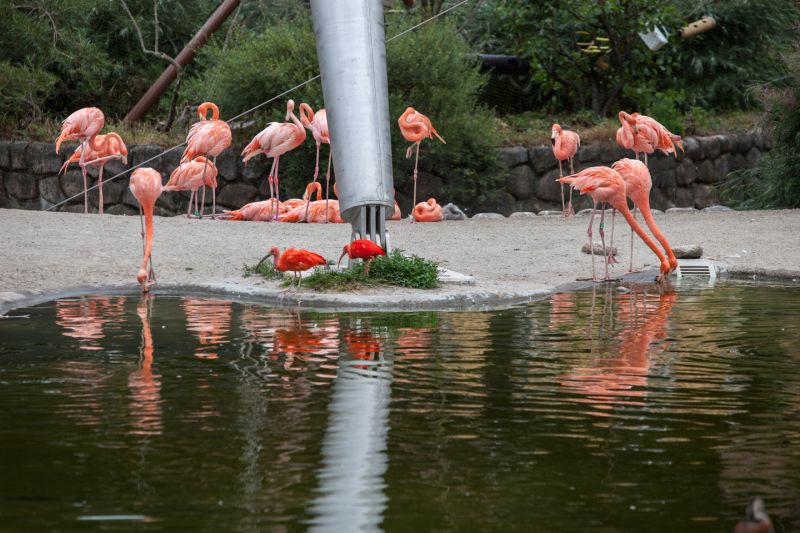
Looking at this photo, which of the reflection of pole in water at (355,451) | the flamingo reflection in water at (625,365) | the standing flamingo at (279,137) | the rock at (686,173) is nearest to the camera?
the reflection of pole in water at (355,451)

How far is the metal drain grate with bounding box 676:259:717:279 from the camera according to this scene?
9750 mm

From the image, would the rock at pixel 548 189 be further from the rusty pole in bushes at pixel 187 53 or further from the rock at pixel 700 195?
the rusty pole in bushes at pixel 187 53

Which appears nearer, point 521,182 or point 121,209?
point 121,209

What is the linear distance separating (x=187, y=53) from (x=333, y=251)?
7.55 meters

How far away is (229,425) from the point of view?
13.5 feet

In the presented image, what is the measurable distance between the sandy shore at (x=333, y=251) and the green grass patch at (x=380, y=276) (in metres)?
0.14

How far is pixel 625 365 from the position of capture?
17.7 feet

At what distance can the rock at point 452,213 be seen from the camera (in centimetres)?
1489

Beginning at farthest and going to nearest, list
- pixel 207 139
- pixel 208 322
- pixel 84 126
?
1. pixel 84 126
2. pixel 207 139
3. pixel 208 322

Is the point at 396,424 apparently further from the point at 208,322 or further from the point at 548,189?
the point at 548,189

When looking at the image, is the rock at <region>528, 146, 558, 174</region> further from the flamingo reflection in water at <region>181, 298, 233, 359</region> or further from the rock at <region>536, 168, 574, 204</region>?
the flamingo reflection in water at <region>181, 298, 233, 359</region>

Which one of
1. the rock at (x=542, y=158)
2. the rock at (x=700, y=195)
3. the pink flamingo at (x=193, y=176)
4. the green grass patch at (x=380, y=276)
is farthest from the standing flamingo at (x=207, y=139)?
the rock at (x=700, y=195)

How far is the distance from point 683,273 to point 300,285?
3.35 m

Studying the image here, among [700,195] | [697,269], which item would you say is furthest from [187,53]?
[697,269]
